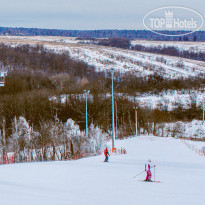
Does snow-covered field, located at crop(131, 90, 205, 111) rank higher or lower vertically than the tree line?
lower

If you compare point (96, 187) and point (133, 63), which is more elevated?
point (133, 63)

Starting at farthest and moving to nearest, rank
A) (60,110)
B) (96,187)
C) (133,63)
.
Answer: (133,63)
(60,110)
(96,187)

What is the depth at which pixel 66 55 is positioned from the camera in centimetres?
17312

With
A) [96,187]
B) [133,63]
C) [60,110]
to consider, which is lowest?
[60,110]

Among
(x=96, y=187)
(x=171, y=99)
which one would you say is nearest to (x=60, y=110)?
(x=171, y=99)

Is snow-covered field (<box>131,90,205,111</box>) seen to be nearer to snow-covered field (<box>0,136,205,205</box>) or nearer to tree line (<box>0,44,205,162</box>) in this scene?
tree line (<box>0,44,205,162</box>)

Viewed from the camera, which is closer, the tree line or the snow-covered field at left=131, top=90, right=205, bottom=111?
the tree line

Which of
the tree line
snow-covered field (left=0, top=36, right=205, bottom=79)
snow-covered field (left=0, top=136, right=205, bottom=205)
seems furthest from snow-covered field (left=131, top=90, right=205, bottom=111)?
snow-covered field (left=0, top=136, right=205, bottom=205)

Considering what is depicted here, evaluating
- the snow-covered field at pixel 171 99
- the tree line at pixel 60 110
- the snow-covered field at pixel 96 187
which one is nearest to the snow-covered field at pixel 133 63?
the tree line at pixel 60 110

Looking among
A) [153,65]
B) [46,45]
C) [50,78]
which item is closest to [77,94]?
[50,78]

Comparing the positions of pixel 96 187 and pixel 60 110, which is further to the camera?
pixel 60 110

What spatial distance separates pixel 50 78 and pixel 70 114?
A: 39.7m

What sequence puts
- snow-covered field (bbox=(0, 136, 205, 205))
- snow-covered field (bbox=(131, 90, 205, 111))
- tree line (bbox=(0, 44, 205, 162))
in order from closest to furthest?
snow-covered field (bbox=(0, 136, 205, 205)), tree line (bbox=(0, 44, 205, 162)), snow-covered field (bbox=(131, 90, 205, 111))

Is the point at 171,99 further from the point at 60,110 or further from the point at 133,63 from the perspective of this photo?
the point at 133,63
